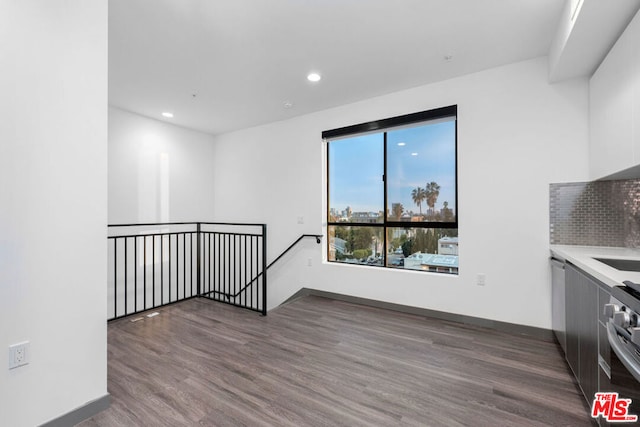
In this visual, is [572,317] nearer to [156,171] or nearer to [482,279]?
[482,279]

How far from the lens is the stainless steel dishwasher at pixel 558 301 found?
7.20 feet

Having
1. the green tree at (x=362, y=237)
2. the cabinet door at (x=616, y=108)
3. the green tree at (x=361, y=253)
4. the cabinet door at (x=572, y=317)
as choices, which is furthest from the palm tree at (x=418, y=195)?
the cabinet door at (x=572, y=317)

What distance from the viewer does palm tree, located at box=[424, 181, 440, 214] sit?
3.41 meters

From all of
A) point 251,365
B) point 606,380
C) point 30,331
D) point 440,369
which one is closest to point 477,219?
point 440,369

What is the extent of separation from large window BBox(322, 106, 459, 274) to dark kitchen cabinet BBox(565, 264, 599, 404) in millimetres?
1294

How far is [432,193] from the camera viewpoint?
3.44 metres

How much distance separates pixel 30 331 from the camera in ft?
4.89

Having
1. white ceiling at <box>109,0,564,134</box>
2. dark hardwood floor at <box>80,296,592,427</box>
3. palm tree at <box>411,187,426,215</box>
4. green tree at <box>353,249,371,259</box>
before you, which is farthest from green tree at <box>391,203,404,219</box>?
white ceiling at <box>109,0,564,134</box>

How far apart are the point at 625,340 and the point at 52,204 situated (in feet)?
8.94

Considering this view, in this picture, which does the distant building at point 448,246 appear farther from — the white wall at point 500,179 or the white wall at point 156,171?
the white wall at point 156,171

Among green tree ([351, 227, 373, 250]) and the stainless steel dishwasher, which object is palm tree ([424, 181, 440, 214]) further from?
the stainless steel dishwasher

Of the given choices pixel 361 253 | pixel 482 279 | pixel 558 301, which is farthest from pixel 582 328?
pixel 361 253

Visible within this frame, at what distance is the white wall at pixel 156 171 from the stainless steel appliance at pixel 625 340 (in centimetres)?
493

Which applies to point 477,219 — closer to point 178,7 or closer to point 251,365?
point 251,365
